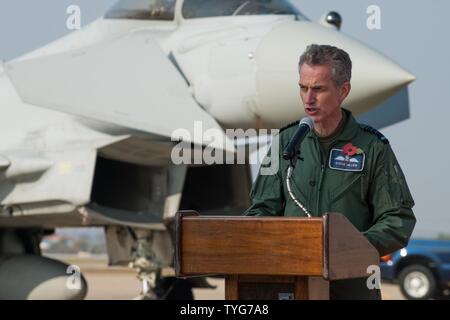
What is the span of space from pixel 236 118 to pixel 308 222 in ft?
20.9

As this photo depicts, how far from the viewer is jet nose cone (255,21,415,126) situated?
8234mm

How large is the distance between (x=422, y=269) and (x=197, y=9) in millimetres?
9711

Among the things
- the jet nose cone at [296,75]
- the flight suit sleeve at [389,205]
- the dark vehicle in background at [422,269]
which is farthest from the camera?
the dark vehicle in background at [422,269]

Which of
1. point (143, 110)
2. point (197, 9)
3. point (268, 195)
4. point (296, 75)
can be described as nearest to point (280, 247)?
point (268, 195)

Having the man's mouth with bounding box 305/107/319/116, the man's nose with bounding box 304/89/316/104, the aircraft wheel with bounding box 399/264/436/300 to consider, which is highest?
the man's nose with bounding box 304/89/316/104

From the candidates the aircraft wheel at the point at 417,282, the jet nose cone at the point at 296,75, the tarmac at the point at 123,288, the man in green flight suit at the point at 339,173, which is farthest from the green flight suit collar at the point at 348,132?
the aircraft wheel at the point at 417,282

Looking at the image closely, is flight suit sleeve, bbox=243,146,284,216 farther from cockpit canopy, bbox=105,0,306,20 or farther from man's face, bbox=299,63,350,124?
cockpit canopy, bbox=105,0,306,20

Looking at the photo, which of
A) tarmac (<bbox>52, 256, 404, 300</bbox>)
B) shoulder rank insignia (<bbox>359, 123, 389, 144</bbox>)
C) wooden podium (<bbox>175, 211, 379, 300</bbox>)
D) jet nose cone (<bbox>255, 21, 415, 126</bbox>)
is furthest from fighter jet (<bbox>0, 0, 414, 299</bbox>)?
wooden podium (<bbox>175, 211, 379, 300</bbox>)

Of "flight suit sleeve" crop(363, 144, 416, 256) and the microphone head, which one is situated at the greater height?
the microphone head

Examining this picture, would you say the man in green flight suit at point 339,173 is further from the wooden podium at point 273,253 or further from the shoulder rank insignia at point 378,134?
the wooden podium at point 273,253

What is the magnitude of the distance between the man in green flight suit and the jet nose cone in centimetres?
535

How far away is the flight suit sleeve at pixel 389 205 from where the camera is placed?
271 centimetres

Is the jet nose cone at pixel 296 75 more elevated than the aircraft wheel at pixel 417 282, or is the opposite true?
the jet nose cone at pixel 296 75
